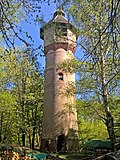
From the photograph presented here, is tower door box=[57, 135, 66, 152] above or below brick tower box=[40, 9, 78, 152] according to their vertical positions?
below

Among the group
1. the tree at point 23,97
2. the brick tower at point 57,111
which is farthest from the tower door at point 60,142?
the tree at point 23,97

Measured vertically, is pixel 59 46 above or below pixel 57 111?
above

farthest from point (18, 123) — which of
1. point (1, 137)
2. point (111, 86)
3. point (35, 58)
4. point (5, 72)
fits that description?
point (35, 58)

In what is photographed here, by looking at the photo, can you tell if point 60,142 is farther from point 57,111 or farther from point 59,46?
point 59,46

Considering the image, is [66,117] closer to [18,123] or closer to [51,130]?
[51,130]

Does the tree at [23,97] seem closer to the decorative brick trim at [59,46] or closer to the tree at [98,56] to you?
the decorative brick trim at [59,46]

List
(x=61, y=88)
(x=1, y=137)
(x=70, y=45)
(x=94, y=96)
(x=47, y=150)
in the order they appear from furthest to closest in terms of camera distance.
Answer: (x=1, y=137) → (x=70, y=45) → (x=61, y=88) → (x=47, y=150) → (x=94, y=96)

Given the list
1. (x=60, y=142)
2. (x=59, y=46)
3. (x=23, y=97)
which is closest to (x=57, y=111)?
(x=60, y=142)

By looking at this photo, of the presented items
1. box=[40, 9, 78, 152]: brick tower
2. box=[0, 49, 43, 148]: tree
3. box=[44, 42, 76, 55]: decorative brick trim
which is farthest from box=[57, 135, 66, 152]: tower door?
box=[44, 42, 76, 55]: decorative brick trim

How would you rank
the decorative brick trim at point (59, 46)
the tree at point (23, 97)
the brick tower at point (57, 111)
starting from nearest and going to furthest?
1. the brick tower at point (57, 111)
2. the decorative brick trim at point (59, 46)
3. the tree at point (23, 97)

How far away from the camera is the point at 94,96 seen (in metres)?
18.4

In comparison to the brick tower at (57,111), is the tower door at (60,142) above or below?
below

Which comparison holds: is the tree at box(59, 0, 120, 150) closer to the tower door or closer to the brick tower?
the brick tower

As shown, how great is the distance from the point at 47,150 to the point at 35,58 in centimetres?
1751
